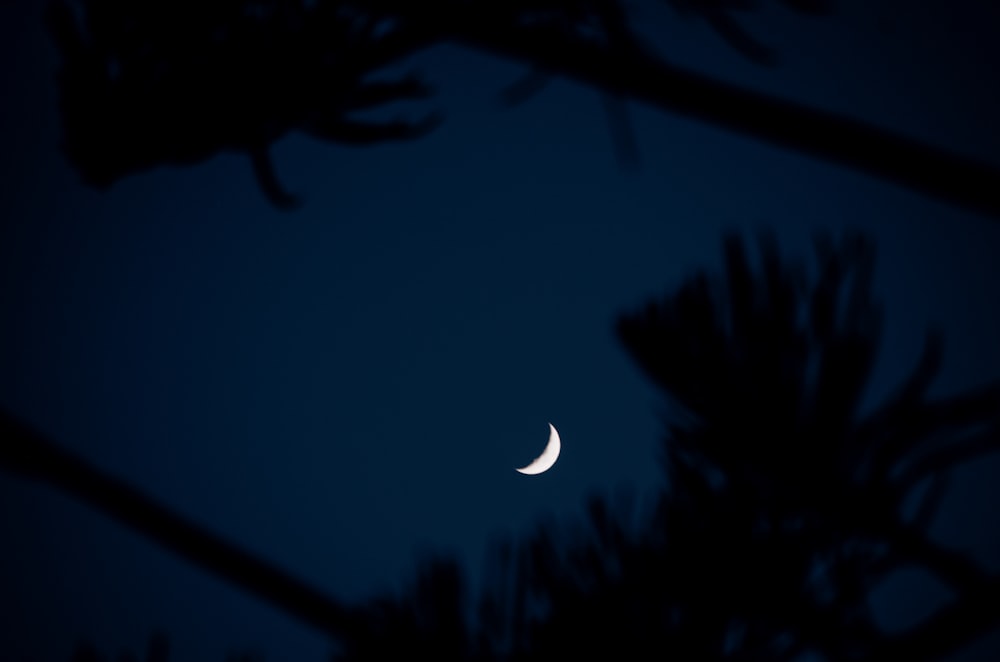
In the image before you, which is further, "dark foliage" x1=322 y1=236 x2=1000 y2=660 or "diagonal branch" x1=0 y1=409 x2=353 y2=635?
"dark foliage" x1=322 y1=236 x2=1000 y2=660

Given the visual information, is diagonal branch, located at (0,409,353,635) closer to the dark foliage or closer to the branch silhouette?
the dark foliage

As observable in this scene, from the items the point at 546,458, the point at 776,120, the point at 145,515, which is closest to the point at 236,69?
the point at 145,515

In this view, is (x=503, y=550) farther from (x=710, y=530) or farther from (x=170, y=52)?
(x=170, y=52)

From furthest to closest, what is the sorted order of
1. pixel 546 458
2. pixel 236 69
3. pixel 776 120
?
pixel 546 458 → pixel 236 69 → pixel 776 120

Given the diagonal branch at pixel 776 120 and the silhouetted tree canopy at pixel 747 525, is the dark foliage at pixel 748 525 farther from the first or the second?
the diagonal branch at pixel 776 120

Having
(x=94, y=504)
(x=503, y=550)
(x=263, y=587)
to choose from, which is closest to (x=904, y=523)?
(x=503, y=550)

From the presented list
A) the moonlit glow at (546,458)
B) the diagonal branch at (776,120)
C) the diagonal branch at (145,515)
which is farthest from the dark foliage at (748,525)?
the moonlit glow at (546,458)

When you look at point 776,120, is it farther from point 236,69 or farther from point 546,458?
point 546,458

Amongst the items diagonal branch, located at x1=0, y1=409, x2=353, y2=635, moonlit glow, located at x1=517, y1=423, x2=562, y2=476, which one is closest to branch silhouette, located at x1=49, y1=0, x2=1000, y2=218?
diagonal branch, located at x1=0, y1=409, x2=353, y2=635

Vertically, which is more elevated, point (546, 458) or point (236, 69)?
point (546, 458)

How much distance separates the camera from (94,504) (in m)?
0.56

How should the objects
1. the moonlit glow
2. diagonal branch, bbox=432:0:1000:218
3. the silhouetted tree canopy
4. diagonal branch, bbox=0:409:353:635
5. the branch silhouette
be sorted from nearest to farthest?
1. diagonal branch, bbox=432:0:1000:218
2. diagonal branch, bbox=0:409:353:635
3. the silhouetted tree canopy
4. the branch silhouette
5. the moonlit glow

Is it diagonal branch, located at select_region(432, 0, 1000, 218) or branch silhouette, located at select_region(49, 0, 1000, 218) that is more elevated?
branch silhouette, located at select_region(49, 0, 1000, 218)

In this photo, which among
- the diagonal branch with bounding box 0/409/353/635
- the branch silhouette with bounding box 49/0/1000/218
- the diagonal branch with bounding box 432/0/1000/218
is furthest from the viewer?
the branch silhouette with bounding box 49/0/1000/218
